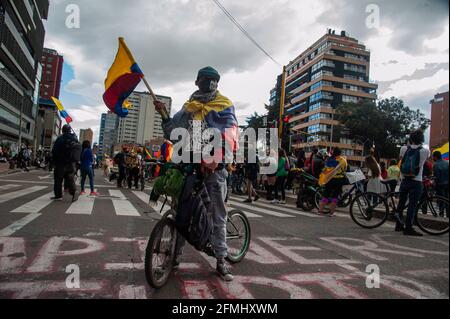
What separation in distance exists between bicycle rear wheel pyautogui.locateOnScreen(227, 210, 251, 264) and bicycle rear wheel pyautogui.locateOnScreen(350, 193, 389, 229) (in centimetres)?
391

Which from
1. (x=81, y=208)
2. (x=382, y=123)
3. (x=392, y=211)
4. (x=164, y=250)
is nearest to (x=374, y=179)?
(x=392, y=211)

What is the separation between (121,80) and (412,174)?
17.1 feet

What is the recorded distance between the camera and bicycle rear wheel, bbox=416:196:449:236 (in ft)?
20.0

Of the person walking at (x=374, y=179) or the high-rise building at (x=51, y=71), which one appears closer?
the person walking at (x=374, y=179)

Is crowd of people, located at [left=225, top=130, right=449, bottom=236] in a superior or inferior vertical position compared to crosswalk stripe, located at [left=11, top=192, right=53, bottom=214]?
superior

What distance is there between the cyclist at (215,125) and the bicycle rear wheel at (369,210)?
4.69 m

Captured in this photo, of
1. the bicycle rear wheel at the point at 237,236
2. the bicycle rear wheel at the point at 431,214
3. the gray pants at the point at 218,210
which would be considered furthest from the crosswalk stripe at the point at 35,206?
the bicycle rear wheel at the point at 431,214

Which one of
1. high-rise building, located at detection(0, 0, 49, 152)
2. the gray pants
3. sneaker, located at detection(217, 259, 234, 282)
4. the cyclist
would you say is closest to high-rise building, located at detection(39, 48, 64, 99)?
high-rise building, located at detection(0, 0, 49, 152)

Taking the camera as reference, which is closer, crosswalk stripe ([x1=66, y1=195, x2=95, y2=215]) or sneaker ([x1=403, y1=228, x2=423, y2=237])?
sneaker ([x1=403, y1=228, x2=423, y2=237])

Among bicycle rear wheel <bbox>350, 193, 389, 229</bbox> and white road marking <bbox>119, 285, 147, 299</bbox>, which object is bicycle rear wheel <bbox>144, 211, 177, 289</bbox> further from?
bicycle rear wheel <bbox>350, 193, 389, 229</bbox>

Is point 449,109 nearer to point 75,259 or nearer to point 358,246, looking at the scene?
point 75,259

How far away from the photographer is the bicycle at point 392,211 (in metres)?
6.18

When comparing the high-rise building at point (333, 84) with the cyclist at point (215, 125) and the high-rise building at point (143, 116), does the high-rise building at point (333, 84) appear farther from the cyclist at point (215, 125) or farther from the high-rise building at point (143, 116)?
the cyclist at point (215, 125)
